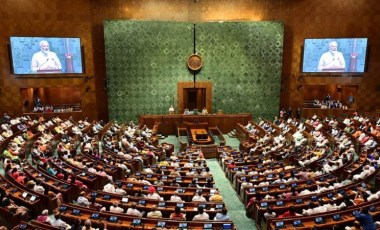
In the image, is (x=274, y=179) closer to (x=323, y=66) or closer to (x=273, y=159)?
(x=273, y=159)

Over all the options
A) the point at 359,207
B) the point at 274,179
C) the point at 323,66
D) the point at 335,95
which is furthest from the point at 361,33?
the point at 359,207

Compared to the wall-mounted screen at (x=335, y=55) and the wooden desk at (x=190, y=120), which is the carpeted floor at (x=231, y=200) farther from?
the wall-mounted screen at (x=335, y=55)

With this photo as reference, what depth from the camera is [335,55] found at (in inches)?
936

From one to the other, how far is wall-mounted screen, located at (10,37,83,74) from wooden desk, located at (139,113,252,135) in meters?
6.78

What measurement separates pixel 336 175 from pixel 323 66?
47.3 ft

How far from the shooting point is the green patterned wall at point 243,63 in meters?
24.0

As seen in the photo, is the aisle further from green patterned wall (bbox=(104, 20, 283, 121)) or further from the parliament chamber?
green patterned wall (bbox=(104, 20, 283, 121))

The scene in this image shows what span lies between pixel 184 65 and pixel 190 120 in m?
4.77

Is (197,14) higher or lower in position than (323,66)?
higher

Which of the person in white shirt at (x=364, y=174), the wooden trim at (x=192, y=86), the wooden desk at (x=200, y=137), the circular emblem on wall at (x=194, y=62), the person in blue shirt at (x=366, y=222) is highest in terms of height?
the circular emblem on wall at (x=194, y=62)

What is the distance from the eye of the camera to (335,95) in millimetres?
27609

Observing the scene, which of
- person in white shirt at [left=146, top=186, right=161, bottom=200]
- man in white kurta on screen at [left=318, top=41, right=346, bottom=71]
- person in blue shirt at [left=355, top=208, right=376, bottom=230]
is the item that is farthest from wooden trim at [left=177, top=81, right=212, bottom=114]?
person in blue shirt at [left=355, top=208, right=376, bottom=230]

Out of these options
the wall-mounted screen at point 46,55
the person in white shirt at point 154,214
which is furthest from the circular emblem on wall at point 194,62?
the person in white shirt at point 154,214

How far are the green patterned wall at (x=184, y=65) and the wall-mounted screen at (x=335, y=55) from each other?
2.34 metres
